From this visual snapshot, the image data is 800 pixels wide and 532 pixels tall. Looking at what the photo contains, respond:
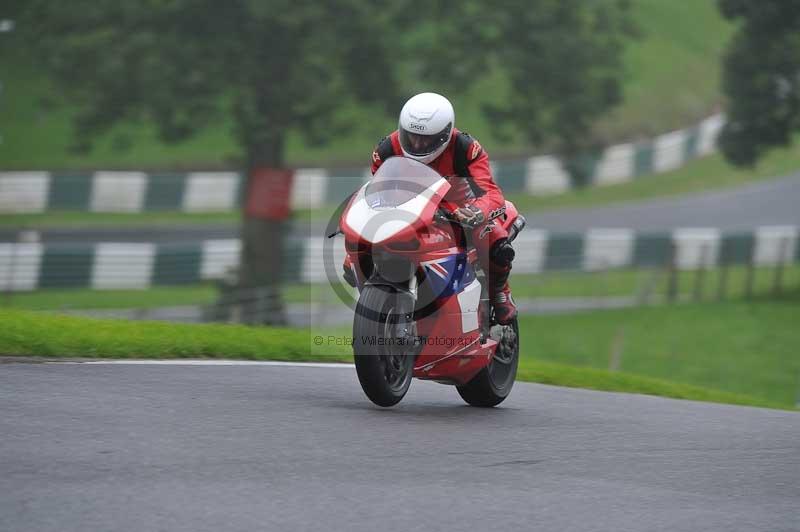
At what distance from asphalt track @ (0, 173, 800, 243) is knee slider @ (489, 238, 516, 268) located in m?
20.6

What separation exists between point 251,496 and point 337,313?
15.7 meters

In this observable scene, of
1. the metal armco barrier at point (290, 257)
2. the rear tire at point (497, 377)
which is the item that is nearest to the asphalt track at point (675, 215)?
the metal armco barrier at point (290, 257)

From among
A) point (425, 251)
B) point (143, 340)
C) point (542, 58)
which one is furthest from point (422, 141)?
point (542, 58)

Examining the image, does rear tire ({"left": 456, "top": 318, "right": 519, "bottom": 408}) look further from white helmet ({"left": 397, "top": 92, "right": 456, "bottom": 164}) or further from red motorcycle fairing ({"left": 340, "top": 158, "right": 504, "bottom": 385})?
white helmet ({"left": 397, "top": 92, "right": 456, "bottom": 164})

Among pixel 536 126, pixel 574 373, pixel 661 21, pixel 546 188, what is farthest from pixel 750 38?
pixel 661 21

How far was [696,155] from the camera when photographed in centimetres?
4356

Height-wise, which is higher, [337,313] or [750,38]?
[750,38]

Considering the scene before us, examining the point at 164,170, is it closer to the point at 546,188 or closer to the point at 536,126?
the point at 546,188

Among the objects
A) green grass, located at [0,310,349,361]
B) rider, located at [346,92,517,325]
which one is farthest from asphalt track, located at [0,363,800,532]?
rider, located at [346,92,517,325]

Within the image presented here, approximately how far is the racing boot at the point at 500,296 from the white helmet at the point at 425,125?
0.95 m

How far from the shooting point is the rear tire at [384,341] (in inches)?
287

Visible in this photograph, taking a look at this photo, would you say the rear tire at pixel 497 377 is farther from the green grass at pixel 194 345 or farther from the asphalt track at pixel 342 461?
the green grass at pixel 194 345

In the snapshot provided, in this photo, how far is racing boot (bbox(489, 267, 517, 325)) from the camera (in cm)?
854

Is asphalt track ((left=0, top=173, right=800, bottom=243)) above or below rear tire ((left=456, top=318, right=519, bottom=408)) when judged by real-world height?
above
